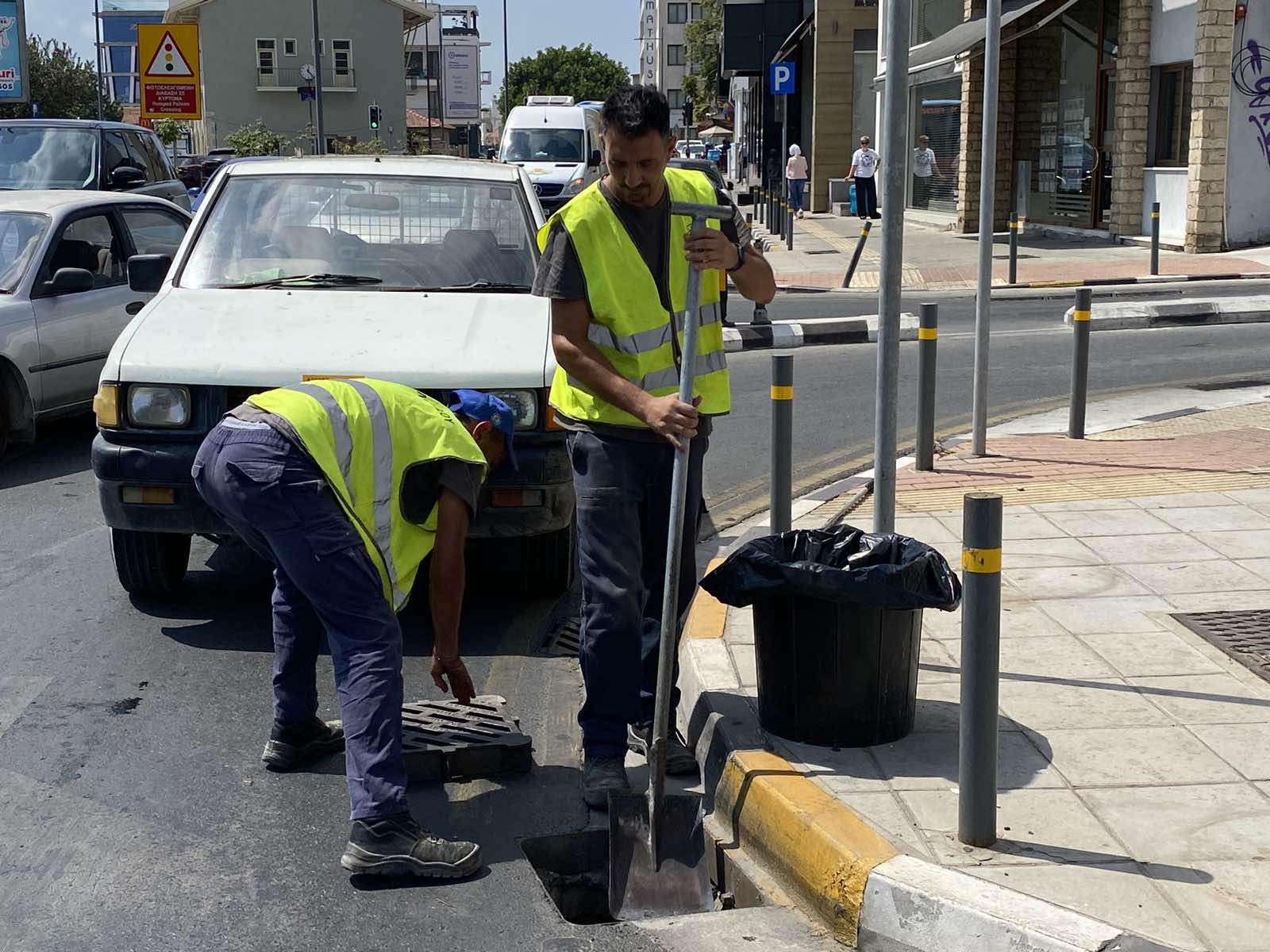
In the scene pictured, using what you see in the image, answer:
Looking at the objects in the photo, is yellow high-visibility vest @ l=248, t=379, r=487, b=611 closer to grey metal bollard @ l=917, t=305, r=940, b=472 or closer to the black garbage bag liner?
the black garbage bag liner

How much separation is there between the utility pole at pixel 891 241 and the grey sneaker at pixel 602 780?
1.42 metres

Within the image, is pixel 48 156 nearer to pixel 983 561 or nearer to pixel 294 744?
pixel 294 744

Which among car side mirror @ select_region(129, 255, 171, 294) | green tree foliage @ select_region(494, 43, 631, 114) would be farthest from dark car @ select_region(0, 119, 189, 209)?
green tree foliage @ select_region(494, 43, 631, 114)

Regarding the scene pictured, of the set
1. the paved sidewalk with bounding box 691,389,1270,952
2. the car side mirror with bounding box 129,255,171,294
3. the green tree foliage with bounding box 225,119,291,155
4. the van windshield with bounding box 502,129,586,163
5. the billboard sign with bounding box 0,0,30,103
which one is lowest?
the paved sidewalk with bounding box 691,389,1270,952

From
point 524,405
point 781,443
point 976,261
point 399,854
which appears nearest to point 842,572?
point 399,854

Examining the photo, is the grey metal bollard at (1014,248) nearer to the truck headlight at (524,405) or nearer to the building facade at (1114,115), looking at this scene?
the building facade at (1114,115)

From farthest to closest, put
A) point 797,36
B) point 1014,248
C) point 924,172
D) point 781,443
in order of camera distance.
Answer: point 797,36 → point 924,172 → point 1014,248 → point 781,443

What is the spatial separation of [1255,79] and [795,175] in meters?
14.2

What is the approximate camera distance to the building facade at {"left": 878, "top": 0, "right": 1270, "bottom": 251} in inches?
822

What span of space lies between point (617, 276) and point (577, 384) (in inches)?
13.6

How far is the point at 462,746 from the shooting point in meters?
4.81

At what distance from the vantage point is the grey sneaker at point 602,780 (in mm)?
4500

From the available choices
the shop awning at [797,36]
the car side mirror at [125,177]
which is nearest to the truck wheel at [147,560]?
the car side mirror at [125,177]

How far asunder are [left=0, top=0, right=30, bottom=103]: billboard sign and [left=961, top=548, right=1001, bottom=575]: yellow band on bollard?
125 feet
